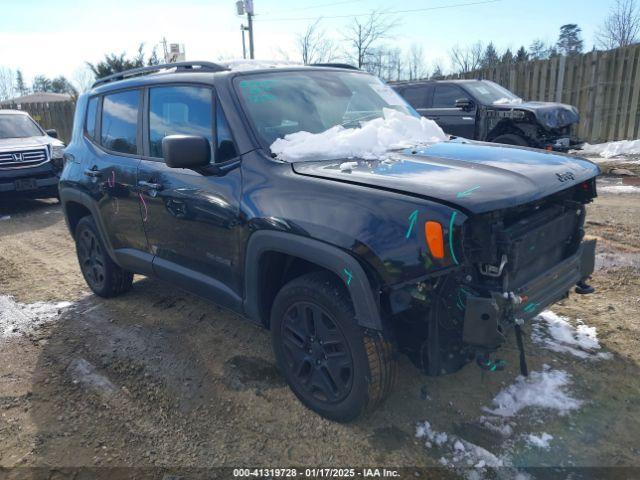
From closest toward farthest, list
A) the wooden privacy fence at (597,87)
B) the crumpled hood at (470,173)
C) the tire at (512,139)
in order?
the crumpled hood at (470,173)
the tire at (512,139)
the wooden privacy fence at (597,87)

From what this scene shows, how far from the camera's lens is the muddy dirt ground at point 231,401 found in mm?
2619

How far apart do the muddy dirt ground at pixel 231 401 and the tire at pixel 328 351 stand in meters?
0.18

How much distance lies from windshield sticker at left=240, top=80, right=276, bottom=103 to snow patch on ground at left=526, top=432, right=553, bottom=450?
97.5 inches

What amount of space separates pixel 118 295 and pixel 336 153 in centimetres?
295

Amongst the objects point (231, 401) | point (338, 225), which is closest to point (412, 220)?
point (338, 225)

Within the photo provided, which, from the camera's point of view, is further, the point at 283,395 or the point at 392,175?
the point at 283,395

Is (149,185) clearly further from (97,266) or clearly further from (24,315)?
(24,315)

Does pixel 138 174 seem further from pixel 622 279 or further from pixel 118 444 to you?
pixel 622 279

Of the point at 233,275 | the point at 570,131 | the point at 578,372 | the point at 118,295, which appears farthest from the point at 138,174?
the point at 570,131

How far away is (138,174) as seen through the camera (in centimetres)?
371

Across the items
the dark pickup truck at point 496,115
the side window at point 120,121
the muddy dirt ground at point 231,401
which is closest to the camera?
the muddy dirt ground at point 231,401

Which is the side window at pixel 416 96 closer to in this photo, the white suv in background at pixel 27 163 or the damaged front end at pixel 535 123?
the damaged front end at pixel 535 123

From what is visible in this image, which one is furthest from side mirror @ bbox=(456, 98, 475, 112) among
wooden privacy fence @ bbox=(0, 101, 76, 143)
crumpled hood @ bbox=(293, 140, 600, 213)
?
wooden privacy fence @ bbox=(0, 101, 76, 143)

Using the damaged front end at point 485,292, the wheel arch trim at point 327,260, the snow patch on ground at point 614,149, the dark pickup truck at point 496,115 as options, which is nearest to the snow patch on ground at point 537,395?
the damaged front end at point 485,292
